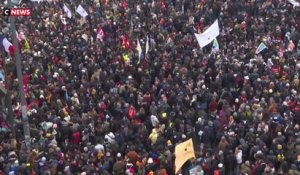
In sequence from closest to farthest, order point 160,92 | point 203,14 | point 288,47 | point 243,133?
point 243,133 → point 160,92 → point 288,47 → point 203,14

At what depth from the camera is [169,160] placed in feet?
59.2

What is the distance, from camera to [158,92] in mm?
22938

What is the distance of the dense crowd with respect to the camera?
60.0 feet

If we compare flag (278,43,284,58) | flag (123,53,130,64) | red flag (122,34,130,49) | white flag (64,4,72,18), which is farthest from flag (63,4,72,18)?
flag (278,43,284,58)

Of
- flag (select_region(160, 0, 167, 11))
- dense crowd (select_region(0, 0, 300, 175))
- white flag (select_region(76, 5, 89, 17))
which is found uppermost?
flag (select_region(160, 0, 167, 11))

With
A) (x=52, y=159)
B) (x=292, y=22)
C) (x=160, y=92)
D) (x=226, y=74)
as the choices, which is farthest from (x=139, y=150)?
(x=292, y=22)

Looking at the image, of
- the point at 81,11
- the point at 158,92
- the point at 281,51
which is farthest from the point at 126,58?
the point at 281,51

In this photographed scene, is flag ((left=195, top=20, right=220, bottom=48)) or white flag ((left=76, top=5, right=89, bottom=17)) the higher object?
white flag ((left=76, top=5, right=89, bottom=17))

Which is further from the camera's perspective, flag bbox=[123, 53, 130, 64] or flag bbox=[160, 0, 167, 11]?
flag bbox=[160, 0, 167, 11]

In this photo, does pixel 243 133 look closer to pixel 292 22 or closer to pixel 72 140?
pixel 72 140

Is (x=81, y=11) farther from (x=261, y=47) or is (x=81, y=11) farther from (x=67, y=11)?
(x=261, y=47)

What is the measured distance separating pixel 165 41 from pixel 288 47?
515 cm

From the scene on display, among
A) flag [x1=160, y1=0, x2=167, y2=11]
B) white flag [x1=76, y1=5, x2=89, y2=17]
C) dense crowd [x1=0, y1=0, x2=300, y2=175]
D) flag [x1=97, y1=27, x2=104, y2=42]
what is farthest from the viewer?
flag [x1=160, y1=0, x2=167, y2=11]

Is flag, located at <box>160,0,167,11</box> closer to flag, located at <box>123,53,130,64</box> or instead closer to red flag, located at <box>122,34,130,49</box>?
red flag, located at <box>122,34,130,49</box>
